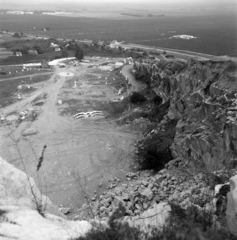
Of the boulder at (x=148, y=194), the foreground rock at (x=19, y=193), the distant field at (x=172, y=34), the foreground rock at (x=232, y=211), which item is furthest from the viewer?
the distant field at (x=172, y=34)

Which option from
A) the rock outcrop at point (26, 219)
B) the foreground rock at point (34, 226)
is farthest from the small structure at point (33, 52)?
the foreground rock at point (34, 226)

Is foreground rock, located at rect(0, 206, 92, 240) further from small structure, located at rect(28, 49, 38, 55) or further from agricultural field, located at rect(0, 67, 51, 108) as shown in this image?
small structure, located at rect(28, 49, 38, 55)

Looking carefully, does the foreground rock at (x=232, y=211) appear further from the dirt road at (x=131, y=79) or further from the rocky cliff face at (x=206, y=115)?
the dirt road at (x=131, y=79)

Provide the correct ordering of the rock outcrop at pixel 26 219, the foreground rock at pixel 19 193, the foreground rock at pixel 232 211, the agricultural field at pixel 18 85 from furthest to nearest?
1. the agricultural field at pixel 18 85
2. the foreground rock at pixel 19 193
3. the rock outcrop at pixel 26 219
4. the foreground rock at pixel 232 211

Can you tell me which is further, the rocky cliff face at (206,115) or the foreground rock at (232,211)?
the rocky cliff face at (206,115)

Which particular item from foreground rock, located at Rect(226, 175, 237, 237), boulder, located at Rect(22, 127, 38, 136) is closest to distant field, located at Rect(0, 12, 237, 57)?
boulder, located at Rect(22, 127, 38, 136)

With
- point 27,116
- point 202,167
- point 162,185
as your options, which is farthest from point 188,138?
point 27,116

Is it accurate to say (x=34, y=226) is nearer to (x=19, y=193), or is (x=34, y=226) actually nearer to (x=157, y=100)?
(x=19, y=193)
